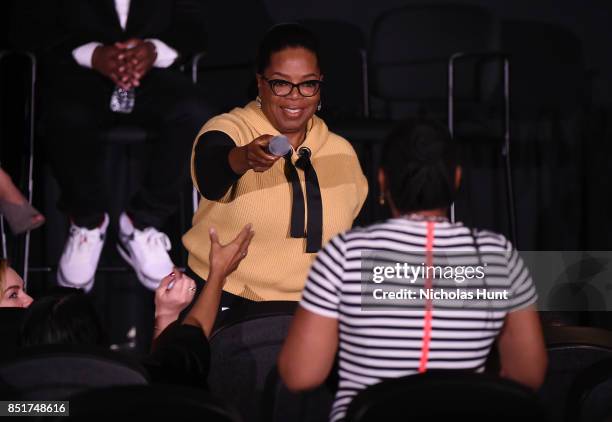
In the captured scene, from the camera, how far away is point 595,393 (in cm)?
189

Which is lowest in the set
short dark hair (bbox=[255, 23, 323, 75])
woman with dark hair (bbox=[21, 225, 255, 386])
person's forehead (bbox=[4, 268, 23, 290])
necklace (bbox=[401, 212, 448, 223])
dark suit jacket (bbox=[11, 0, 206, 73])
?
woman with dark hair (bbox=[21, 225, 255, 386])

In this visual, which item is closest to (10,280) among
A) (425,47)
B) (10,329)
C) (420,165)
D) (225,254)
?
(10,329)

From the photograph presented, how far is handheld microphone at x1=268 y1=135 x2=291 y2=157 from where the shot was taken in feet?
7.25

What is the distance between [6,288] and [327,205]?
0.94m

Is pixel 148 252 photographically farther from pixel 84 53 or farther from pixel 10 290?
pixel 10 290

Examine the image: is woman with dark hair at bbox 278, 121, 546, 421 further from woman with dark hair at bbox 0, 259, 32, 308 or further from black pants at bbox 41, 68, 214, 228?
black pants at bbox 41, 68, 214, 228

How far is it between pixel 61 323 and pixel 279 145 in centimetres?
66

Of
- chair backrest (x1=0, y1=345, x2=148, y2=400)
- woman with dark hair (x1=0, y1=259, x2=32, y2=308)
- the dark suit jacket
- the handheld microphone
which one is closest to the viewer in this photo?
chair backrest (x1=0, y1=345, x2=148, y2=400)

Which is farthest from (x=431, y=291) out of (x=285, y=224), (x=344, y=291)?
(x=285, y=224)

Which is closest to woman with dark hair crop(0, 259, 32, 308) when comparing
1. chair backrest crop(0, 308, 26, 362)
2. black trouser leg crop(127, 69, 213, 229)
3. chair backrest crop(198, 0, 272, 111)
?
chair backrest crop(0, 308, 26, 362)

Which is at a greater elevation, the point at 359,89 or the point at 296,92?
the point at 359,89

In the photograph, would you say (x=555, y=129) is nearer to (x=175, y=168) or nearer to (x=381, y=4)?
(x=381, y=4)

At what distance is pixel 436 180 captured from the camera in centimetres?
175

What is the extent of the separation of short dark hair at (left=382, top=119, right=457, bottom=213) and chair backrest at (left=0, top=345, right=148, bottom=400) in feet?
1.97
